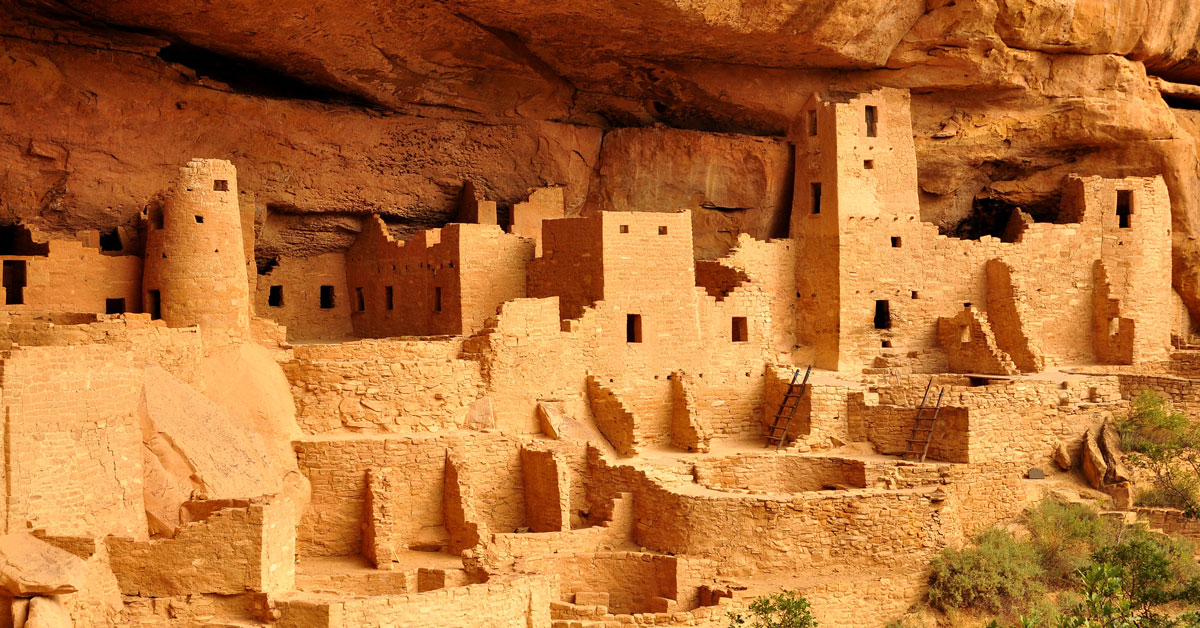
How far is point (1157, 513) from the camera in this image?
21.3 m

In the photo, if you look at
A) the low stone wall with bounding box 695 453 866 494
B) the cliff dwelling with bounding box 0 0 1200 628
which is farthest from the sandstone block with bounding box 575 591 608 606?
the low stone wall with bounding box 695 453 866 494

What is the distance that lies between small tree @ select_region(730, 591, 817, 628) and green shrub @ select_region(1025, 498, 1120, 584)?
158 inches

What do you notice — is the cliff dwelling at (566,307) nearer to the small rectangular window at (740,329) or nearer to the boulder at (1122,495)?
the boulder at (1122,495)

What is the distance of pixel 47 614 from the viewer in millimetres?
13852

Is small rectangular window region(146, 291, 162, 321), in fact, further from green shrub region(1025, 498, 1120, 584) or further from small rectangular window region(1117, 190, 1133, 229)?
small rectangular window region(1117, 190, 1133, 229)

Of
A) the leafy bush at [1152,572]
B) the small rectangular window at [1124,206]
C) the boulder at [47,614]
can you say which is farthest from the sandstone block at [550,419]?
the small rectangular window at [1124,206]

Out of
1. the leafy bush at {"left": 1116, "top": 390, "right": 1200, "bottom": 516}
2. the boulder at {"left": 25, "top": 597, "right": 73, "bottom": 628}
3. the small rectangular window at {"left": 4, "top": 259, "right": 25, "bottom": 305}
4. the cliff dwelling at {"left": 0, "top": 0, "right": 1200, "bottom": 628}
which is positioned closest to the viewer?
the boulder at {"left": 25, "top": 597, "right": 73, "bottom": 628}

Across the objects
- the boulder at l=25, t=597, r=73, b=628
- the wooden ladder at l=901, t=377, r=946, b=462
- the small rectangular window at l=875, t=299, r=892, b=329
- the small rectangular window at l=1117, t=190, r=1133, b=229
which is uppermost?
the small rectangular window at l=1117, t=190, r=1133, b=229

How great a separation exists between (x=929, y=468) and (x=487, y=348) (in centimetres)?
610

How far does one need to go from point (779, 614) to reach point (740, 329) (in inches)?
277

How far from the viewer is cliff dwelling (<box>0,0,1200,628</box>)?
650 inches

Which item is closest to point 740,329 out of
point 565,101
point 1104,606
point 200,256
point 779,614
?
point 565,101

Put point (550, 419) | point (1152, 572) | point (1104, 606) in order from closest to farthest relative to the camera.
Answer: point (1104, 606)
point (1152, 572)
point (550, 419)

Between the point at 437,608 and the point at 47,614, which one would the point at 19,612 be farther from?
the point at 437,608
